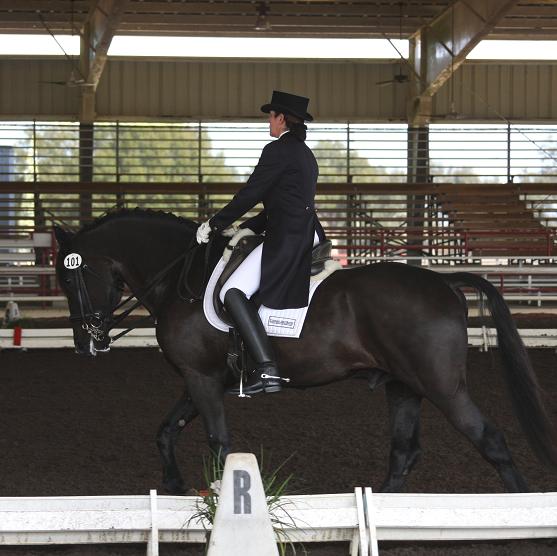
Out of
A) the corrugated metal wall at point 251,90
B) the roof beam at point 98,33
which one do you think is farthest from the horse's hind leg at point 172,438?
the corrugated metal wall at point 251,90

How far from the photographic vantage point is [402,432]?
16.8 feet

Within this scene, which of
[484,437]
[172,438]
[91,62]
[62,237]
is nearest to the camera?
[484,437]

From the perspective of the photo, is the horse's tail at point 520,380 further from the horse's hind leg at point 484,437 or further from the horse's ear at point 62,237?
the horse's ear at point 62,237

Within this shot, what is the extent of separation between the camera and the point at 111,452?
20.2 ft

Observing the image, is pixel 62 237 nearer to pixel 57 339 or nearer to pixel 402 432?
pixel 402 432

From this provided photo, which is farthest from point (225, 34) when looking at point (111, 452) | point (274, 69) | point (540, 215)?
point (111, 452)

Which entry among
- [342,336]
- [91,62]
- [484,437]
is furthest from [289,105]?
[91,62]

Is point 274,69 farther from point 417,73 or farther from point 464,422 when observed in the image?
point 464,422

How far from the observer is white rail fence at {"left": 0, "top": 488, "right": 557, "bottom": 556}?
12.8ft

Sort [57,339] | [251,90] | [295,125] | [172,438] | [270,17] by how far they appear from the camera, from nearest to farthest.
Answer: [295,125], [172,438], [57,339], [270,17], [251,90]

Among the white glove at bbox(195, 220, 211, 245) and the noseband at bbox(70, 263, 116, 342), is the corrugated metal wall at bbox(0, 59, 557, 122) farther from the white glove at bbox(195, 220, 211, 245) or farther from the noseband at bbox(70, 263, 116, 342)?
the white glove at bbox(195, 220, 211, 245)

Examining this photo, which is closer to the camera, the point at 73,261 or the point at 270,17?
the point at 73,261

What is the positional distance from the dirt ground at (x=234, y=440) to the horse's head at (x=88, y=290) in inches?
30.1

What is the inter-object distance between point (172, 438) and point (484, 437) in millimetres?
1642
